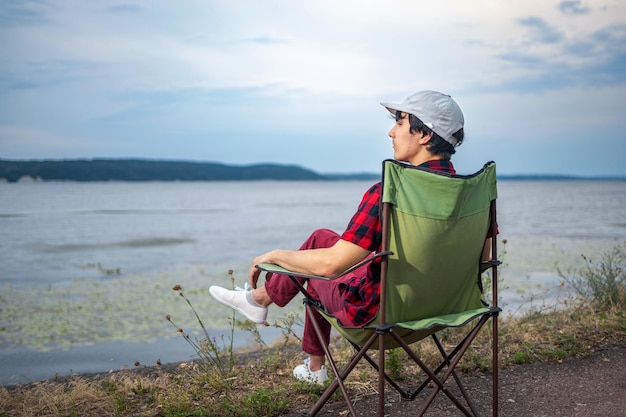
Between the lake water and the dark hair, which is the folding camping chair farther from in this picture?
the lake water

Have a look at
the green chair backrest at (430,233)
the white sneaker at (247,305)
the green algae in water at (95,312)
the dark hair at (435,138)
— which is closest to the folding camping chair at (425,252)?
the green chair backrest at (430,233)

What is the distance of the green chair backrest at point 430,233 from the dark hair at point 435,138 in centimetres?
17

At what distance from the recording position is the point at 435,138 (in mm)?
2777

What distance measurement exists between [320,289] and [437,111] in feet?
3.49

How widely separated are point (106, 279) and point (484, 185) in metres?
11.0

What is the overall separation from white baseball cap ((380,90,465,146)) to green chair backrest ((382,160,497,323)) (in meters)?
0.23

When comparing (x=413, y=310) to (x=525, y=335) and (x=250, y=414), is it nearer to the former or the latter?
(x=250, y=414)

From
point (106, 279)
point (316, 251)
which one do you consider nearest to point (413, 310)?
point (316, 251)

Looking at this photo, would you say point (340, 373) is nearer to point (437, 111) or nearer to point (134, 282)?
point (437, 111)

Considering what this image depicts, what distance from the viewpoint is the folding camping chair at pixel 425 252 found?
2580mm

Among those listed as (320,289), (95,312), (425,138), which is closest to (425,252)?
(425,138)

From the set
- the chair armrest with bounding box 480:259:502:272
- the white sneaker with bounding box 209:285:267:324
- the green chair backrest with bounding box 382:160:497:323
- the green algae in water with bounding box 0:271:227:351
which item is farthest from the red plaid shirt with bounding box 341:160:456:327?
the green algae in water with bounding box 0:271:227:351

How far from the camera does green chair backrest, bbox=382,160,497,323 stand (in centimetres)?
258

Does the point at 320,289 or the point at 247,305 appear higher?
the point at 320,289
